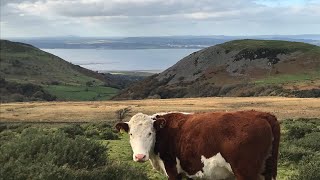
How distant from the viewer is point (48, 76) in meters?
155

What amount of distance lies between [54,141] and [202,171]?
5374 millimetres

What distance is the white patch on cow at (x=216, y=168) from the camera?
7355 millimetres

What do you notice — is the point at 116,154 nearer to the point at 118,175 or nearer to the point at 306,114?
the point at 118,175

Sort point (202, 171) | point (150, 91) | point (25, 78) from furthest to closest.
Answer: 1. point (25, 78)
2. point (150, 91)
3. point (202, 171)

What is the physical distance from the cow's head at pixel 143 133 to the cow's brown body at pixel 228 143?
0.73 feet

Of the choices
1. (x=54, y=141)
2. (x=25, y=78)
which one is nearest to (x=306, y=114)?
(x=54, y=141)

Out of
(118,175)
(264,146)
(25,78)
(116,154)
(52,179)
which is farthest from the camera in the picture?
(25,78)

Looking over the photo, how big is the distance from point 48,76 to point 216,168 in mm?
152384

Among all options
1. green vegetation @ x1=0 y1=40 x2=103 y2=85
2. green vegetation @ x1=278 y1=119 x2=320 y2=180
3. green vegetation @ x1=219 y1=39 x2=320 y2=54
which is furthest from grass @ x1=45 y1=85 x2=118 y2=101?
green vegetation @ x1=278 y1=119 x2=320 y2=180

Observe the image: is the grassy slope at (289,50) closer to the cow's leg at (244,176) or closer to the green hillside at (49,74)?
the green hillside at (49,74)

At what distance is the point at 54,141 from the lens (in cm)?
1180

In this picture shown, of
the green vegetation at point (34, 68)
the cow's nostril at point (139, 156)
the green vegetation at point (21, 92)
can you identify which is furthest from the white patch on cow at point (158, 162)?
the green vegetation at point (34, 68)

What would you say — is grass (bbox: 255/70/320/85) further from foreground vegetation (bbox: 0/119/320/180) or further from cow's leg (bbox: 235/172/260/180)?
cow's leg (bbox: 235/172/260/180)

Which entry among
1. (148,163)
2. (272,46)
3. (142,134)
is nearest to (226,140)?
(142,134)
